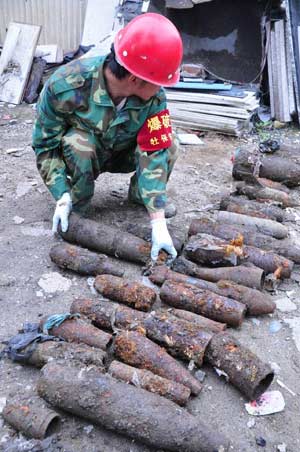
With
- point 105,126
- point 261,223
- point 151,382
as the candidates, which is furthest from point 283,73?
point 151,382

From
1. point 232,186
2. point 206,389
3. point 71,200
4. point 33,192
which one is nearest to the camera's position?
point 206,389

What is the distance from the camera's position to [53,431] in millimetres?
1993

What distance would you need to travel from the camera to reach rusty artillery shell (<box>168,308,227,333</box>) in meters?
2.45

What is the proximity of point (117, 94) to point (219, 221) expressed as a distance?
3.60ft

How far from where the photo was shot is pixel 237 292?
268 centimetres

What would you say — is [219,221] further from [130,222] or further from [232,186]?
[232,186]

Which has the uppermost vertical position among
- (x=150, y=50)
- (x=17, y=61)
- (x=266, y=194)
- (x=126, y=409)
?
(x=150, y=50)

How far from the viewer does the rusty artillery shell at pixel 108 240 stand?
119 inches

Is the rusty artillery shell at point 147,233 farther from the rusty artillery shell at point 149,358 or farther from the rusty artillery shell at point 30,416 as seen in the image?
the rusty artillery shell at point 30,416

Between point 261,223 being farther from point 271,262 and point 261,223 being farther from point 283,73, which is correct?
point 283,73

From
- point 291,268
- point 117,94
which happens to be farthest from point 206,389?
point 117,94

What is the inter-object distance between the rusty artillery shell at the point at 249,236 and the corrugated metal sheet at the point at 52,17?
447 cm

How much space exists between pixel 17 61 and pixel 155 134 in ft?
11.8

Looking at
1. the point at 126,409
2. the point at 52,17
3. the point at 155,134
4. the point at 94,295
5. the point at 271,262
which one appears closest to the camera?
the point at 126,409
